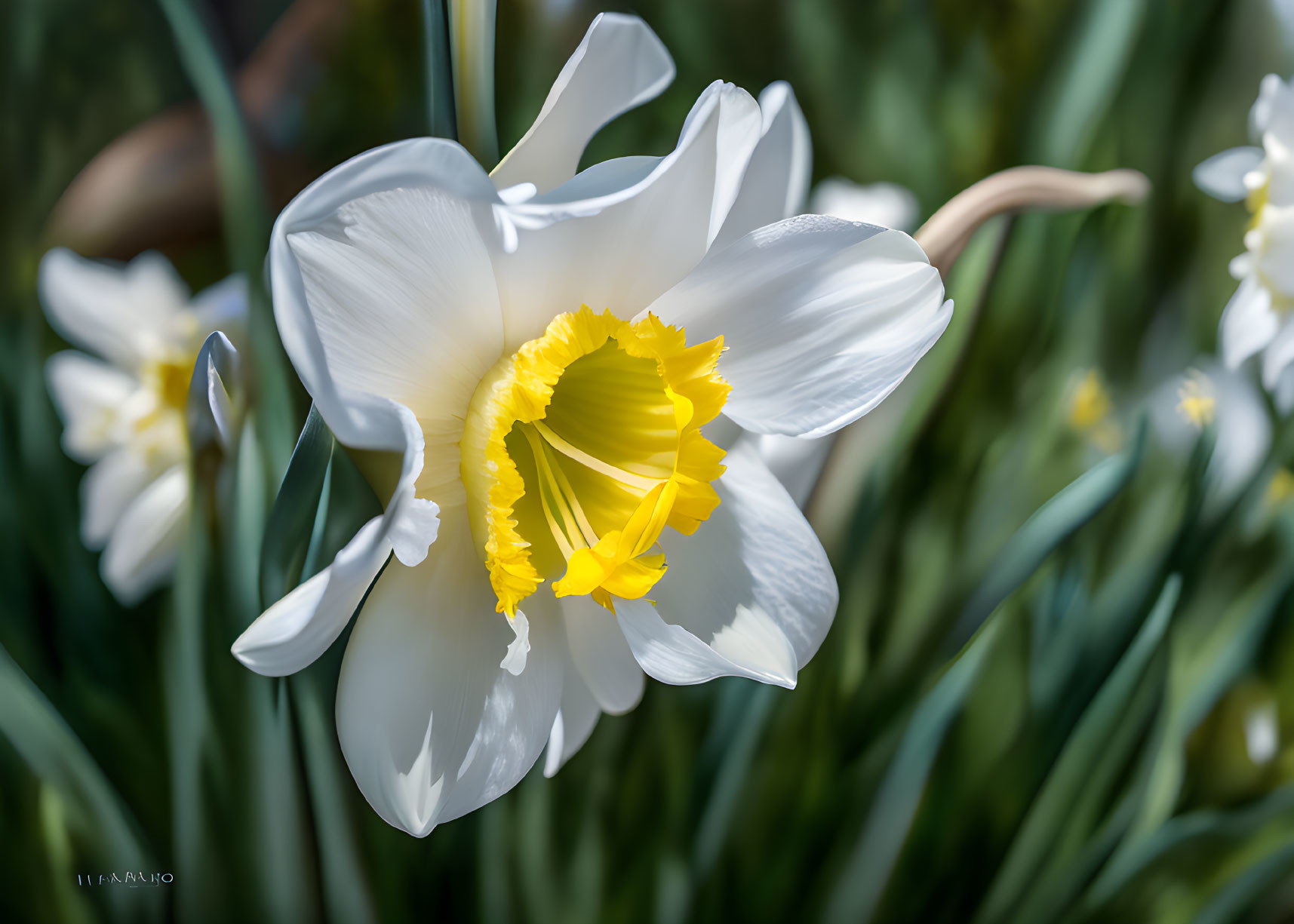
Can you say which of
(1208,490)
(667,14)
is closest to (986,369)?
(1208,490)

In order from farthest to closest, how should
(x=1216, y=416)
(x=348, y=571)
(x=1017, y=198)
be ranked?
(x=1216, y=416)
(x=1017, y=198)
(x=348, y=571)

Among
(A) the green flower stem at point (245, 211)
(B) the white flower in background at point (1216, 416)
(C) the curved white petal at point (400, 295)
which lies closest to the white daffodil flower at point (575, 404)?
(C) the curved white petal at point (400, 295)

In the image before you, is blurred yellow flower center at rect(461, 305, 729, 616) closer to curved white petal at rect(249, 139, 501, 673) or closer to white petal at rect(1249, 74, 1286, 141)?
curved white petal at rect(249, 139, 501, 673)

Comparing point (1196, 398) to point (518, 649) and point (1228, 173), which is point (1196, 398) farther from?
point (518, 649)

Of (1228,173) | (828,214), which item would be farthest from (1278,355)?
(828,214)

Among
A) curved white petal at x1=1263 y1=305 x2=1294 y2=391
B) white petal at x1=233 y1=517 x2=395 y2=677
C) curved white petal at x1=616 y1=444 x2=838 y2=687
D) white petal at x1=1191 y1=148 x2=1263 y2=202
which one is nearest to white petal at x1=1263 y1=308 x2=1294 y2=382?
curved white petal at x1=1263 y1=305 x2=1294 y2=391

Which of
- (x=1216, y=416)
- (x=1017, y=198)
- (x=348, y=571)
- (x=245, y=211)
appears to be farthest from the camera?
(x=1216, y=416)
